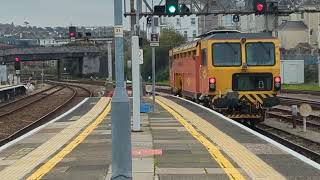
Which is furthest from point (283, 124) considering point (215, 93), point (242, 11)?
point (242, 11)

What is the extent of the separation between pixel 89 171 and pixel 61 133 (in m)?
6.51

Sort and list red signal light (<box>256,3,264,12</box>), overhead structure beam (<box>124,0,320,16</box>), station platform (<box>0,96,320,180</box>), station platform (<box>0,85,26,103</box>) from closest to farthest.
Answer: station platform (<box>0,96,320,180</box>), red signal light (<box>256,3,264,12</box>), overhead structure beam (<box>124,0,320,16</box>), station platform (<box>0,85,26,103</box>)

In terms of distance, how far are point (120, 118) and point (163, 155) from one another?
4.11 m

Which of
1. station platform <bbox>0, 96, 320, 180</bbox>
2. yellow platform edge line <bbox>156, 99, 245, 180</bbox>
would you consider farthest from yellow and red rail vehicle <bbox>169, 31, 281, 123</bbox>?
yellow platform edge line <bbox>156, 99, 245, 180</bbox>

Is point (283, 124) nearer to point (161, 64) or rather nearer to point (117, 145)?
point (117, 145)

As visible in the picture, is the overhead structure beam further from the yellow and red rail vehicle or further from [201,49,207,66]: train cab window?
the yellow and red rail vehicle

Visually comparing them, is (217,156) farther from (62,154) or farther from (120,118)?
(120,118)

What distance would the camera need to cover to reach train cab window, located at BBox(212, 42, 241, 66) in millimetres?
21266

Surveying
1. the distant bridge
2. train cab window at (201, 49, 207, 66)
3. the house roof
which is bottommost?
train cab window at (201, 49, 207, 66)

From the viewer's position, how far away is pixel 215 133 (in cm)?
1559

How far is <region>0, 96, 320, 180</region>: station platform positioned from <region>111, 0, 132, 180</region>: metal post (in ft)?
4.72

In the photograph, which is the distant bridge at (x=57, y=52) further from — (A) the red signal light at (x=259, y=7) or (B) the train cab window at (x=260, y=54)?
(B) the train cab window at (x=260, y=54)

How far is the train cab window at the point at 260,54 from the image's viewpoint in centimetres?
2138

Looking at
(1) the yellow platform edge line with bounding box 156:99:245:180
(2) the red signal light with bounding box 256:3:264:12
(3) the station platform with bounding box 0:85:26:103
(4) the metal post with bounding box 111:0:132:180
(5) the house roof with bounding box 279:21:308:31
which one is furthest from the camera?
(5) the house roof with bounding box 279:21:308:31
